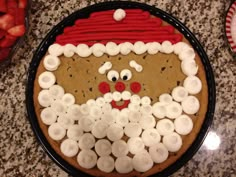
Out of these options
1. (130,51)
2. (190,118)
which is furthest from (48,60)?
(190,118)

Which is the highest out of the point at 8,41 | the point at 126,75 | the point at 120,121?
the point at 8,41

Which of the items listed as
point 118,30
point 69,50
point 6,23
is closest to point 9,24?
point 6,23

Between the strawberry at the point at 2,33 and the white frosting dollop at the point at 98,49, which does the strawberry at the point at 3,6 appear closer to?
the strawberry at the point at 2,33

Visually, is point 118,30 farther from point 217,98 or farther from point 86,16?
point 217,98

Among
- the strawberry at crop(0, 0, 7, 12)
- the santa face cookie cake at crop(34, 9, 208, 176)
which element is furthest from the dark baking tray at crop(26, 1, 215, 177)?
the strawberry at crop(0, 0, 7, 12)

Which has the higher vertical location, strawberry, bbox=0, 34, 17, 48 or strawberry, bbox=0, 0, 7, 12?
strawberry, bbox=0, 0, 7, 12

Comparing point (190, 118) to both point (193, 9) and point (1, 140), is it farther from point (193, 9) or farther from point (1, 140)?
point (1, 140)

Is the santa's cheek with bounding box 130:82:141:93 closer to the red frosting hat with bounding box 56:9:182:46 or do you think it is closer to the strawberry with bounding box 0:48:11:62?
the red frosting hat with bounding box 56:9:182:46

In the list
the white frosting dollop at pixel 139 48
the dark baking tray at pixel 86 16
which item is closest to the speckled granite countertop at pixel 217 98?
the dark baking tray at pixel 86 16
